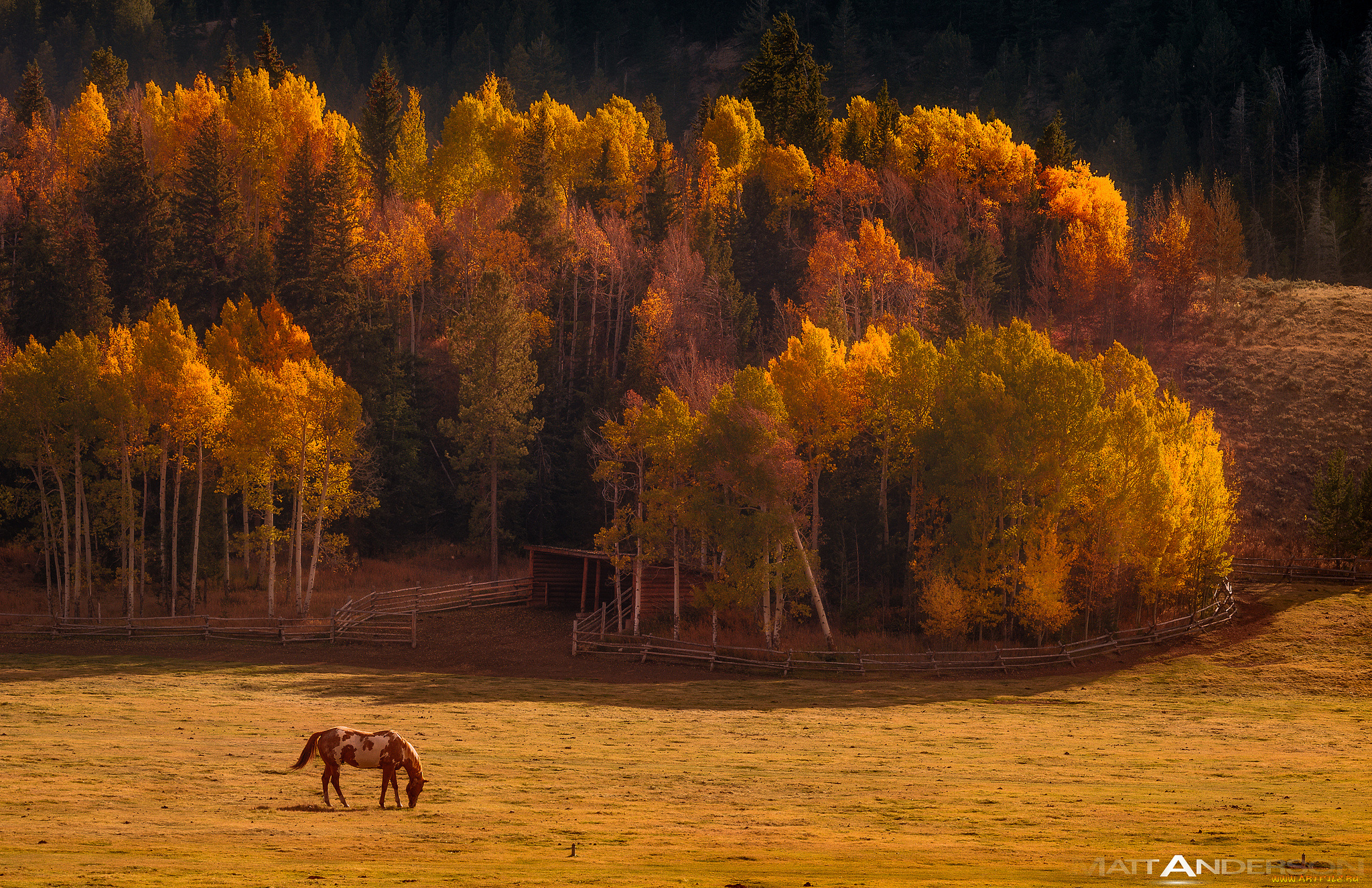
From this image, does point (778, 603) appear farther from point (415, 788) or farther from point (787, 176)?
point (787, 176)

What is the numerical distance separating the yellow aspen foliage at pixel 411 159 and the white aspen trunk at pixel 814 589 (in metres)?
53.2

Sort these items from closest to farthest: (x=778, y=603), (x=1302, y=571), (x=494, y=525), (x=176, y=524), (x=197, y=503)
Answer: (x=778, y=603) → (x=176, y=524) → (x=197, y=503) → (x=1302, y=571) → (x=494, y=525)

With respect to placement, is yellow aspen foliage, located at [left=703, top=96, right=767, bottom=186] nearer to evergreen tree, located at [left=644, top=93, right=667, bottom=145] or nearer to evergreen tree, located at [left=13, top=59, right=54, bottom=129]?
evergreen tree, located at [left=644, top=93, right=667, bottom=145]

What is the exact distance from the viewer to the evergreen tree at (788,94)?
91.6 metres

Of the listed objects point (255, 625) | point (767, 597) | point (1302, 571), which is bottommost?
point (255, 625)

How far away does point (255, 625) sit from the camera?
171ft

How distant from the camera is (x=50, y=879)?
45.7 ft

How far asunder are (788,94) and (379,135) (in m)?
30.5

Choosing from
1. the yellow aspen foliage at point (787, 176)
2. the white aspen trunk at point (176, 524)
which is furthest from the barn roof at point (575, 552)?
the yellow aspen foliage at point (787, 176)

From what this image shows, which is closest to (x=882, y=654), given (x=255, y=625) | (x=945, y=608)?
(x=945, y=608)

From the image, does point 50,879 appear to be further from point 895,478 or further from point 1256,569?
point 1256,569

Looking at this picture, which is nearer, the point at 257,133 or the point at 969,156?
the point at 969,156

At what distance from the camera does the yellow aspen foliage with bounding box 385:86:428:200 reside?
301ft

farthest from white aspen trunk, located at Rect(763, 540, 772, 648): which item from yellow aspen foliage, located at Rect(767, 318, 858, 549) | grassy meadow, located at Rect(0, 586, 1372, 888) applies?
yellow aspen foliage, located at Rect(767, 318, 858, 549)
